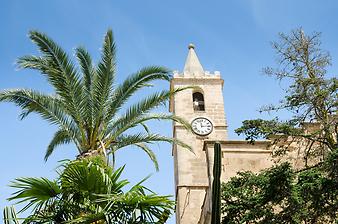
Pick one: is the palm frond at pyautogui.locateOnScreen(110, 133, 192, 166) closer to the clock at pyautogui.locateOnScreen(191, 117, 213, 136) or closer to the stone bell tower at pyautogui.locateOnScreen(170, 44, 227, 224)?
the stone bell tower at pyautogui.locateOnScreen(170, 44, 227, 224)

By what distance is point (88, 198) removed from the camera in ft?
24.8

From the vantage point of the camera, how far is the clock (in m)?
28.8

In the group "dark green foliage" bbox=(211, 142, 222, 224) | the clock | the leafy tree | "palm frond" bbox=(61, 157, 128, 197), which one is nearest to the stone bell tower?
the clock

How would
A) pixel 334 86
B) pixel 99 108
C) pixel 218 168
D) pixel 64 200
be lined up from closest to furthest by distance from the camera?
pixel 218 168
pixel 64 200
pixel 99 108
pixel 334 86

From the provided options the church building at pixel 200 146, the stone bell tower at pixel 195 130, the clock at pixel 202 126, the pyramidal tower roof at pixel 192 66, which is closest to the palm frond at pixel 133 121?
the church building at pixel 200 146

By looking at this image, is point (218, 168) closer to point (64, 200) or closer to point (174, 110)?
point (64, 200)

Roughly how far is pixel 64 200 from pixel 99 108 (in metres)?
2.69

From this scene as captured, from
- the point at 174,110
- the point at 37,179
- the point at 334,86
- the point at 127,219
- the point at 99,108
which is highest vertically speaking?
the point at 174,110

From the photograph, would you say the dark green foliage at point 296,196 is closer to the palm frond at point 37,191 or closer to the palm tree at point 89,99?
the palm tree at point 89,99

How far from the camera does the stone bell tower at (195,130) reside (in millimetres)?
25953

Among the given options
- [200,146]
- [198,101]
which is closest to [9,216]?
[200,146]

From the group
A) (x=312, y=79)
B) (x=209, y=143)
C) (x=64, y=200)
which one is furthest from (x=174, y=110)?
(x=64, y=200)

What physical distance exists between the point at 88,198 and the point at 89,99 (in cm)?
286

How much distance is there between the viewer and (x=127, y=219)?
7082mm
